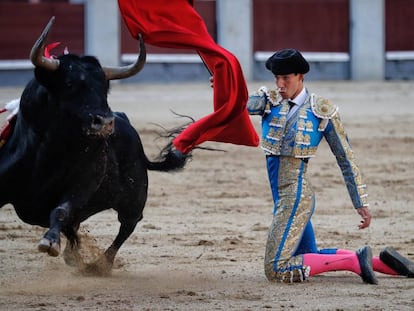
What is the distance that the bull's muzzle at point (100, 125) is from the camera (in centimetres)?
381

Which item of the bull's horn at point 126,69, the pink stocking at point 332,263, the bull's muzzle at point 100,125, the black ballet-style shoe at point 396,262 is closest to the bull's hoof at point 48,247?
the bull's muzzle at point 100,125

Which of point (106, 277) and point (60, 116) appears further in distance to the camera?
point (106, 277)

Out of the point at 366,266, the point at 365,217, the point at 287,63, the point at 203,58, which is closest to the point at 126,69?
the point at 203,58

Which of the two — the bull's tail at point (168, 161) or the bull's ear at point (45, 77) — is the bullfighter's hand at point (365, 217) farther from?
the bull's ear at point (45, 77)

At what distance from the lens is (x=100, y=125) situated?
3.82 metres

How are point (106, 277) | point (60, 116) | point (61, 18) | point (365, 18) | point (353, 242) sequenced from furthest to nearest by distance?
1. point (365, 18)
2. point (61, 18)
3. point (353, 242)
4. point (106, 277)
5. point (60, 116)

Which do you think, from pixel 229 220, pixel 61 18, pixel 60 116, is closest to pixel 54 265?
pixel 60 116

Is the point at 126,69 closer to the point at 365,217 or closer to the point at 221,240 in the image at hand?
the point at 365,217

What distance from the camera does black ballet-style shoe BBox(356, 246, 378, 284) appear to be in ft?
13.2

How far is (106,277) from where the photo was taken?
4414 millimetres

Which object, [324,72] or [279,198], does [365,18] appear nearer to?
[324,72]

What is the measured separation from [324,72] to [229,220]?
30.7 ft

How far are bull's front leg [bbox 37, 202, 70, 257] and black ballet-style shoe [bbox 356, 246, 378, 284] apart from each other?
1082 millimetres

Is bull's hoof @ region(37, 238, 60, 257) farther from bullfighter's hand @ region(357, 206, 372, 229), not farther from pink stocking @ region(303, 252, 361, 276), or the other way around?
bullfighter's hand @ region(357, 206, 372, 229)
